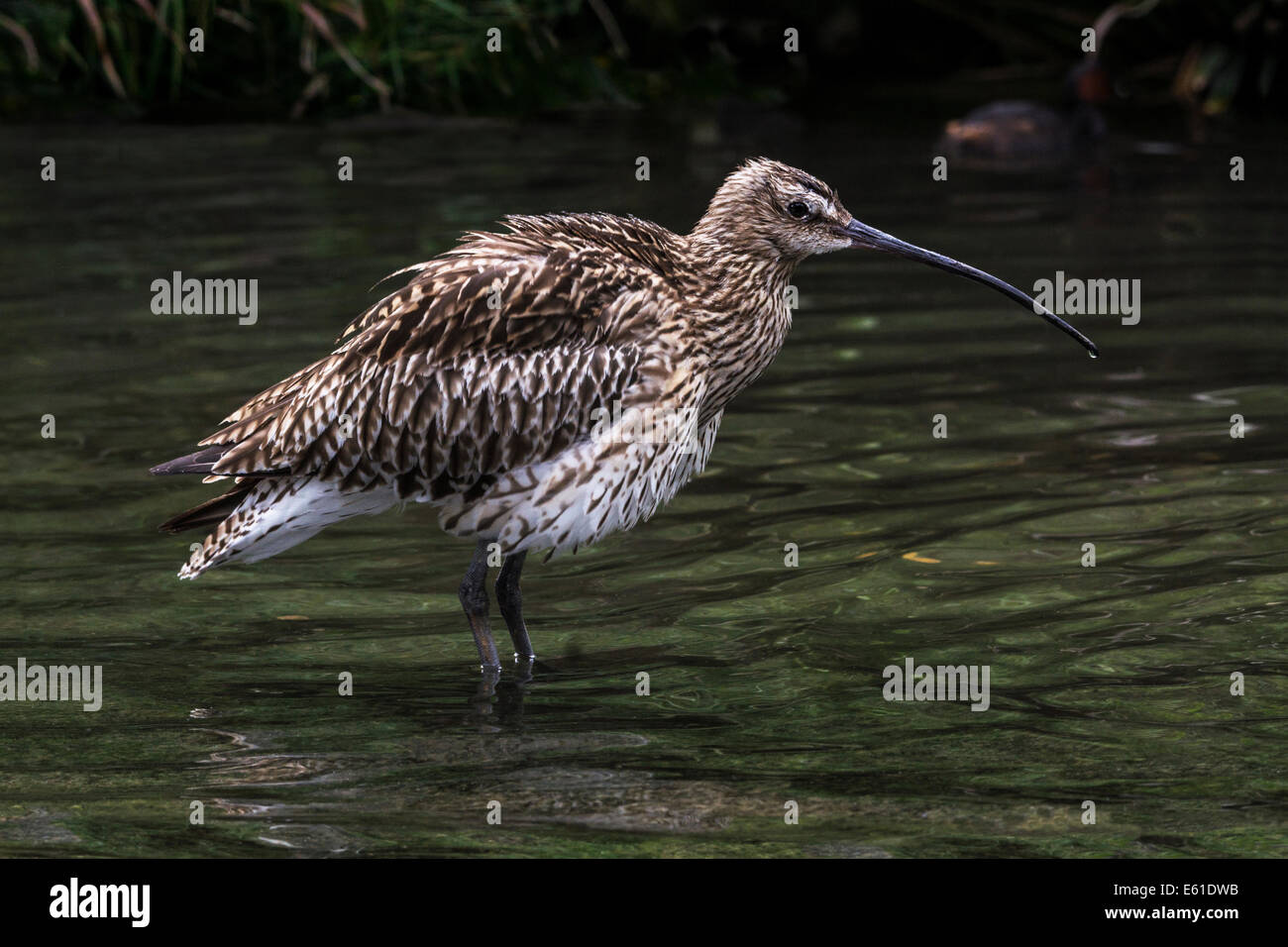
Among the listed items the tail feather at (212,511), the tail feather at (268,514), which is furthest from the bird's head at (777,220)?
the tail feather at (212,511)

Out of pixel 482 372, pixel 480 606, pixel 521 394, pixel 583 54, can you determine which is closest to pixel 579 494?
pixel 521 394

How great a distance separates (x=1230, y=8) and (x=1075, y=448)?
38.5 feet

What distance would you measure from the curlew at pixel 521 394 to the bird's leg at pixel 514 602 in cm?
20

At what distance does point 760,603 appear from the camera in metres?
8.34

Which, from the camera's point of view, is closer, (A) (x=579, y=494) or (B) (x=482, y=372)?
(A) (x=579, y=494)

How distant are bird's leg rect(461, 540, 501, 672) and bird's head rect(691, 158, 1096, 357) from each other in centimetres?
151

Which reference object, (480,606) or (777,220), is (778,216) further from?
(480,606)

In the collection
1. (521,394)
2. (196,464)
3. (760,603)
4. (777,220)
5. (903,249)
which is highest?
(777,220)

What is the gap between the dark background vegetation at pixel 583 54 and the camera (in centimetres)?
1900

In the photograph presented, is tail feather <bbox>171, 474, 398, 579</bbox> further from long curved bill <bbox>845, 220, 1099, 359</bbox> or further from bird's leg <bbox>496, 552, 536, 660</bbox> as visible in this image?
long curved bill <bbox>845, 220, 1099, 359</bbox>

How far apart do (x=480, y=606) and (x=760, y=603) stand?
4.31ft

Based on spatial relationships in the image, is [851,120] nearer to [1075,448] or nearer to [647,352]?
[1075,448]

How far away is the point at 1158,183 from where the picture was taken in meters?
17.1

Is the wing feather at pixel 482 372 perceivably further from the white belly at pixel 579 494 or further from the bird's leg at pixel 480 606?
the bird's leg at pixel 480 606
